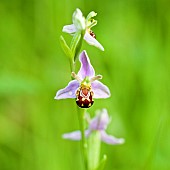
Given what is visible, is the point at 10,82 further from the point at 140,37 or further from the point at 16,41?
the point at 140,37

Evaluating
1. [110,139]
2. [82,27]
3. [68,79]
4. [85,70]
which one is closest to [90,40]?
[82,27]

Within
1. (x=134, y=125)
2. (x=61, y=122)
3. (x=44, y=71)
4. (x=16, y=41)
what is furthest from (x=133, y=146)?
(x=16, y=41)

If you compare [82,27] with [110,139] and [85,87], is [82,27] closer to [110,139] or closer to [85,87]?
[85,87]

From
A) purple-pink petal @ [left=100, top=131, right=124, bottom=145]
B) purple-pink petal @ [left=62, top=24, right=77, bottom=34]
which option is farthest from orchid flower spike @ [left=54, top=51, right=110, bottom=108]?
purple-pink petal @ [left=100, top=131, right=124, bottom=145]

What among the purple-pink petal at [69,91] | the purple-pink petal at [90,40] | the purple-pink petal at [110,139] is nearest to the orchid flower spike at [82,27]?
the purple-pink petal at [90,40]

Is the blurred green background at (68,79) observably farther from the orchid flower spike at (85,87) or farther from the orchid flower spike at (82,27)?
the orchid flower spike at (82,27)

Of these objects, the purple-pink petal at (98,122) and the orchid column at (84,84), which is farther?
the purple-pink petal at (98,122)

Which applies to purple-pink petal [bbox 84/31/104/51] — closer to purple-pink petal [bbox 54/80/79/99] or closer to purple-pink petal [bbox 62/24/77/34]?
purple-pink petal [bbox 62/24/77/34]
